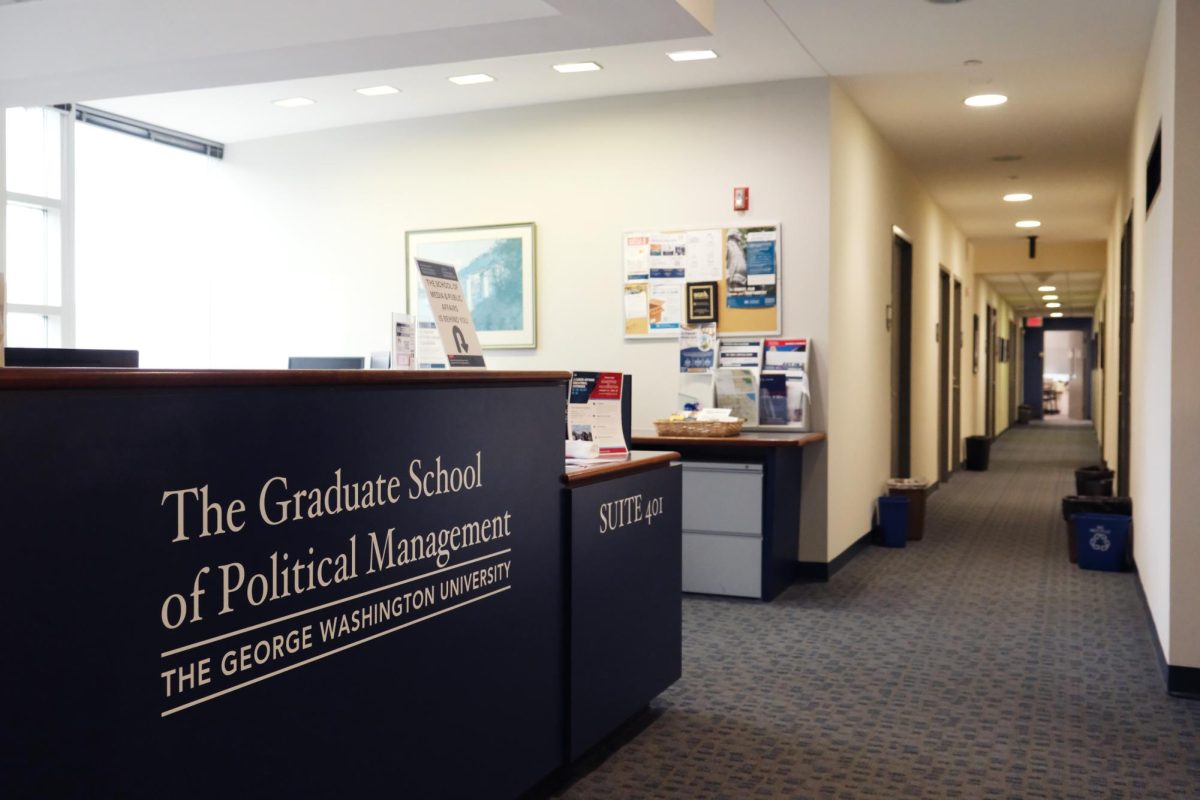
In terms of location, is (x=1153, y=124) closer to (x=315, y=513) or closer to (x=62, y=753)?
(x=315, y=513)

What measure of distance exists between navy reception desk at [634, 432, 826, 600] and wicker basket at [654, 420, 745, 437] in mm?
39

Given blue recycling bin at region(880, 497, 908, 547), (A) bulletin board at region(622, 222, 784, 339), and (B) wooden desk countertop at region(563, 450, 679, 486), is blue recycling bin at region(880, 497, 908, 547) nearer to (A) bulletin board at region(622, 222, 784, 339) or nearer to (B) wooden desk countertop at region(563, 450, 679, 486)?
(A) bulletin board at region(622, 222, 784, 339)

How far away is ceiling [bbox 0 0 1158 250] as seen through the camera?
4.45 m

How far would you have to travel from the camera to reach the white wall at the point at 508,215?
19.5ft

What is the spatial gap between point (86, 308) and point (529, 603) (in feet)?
15.6

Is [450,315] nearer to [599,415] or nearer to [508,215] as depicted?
[599,415]

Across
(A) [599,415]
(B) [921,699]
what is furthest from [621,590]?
(B) [921,699]

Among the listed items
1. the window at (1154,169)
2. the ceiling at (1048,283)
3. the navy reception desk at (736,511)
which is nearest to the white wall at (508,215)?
the navy reception desk at (736,511)

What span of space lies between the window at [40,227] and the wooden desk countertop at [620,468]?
401 centimetres

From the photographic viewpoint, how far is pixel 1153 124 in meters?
4.92

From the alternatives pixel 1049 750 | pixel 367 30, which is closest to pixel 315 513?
pixel 1049 750

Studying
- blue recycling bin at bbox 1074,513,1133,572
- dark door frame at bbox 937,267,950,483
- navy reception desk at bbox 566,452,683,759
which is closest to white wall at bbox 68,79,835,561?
blue recycling bin at bbox 1074,513,1133,572

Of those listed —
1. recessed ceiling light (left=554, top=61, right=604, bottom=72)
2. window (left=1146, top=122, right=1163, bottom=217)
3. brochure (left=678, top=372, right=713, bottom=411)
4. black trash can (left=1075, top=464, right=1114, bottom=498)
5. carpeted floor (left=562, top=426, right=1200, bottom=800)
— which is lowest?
carpeted floor (left=562, top=426, right=1200, bottom=800)

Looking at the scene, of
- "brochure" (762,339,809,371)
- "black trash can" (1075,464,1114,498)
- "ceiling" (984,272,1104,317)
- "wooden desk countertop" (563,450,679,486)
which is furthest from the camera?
"ceiling" (984,272,1104,317)
